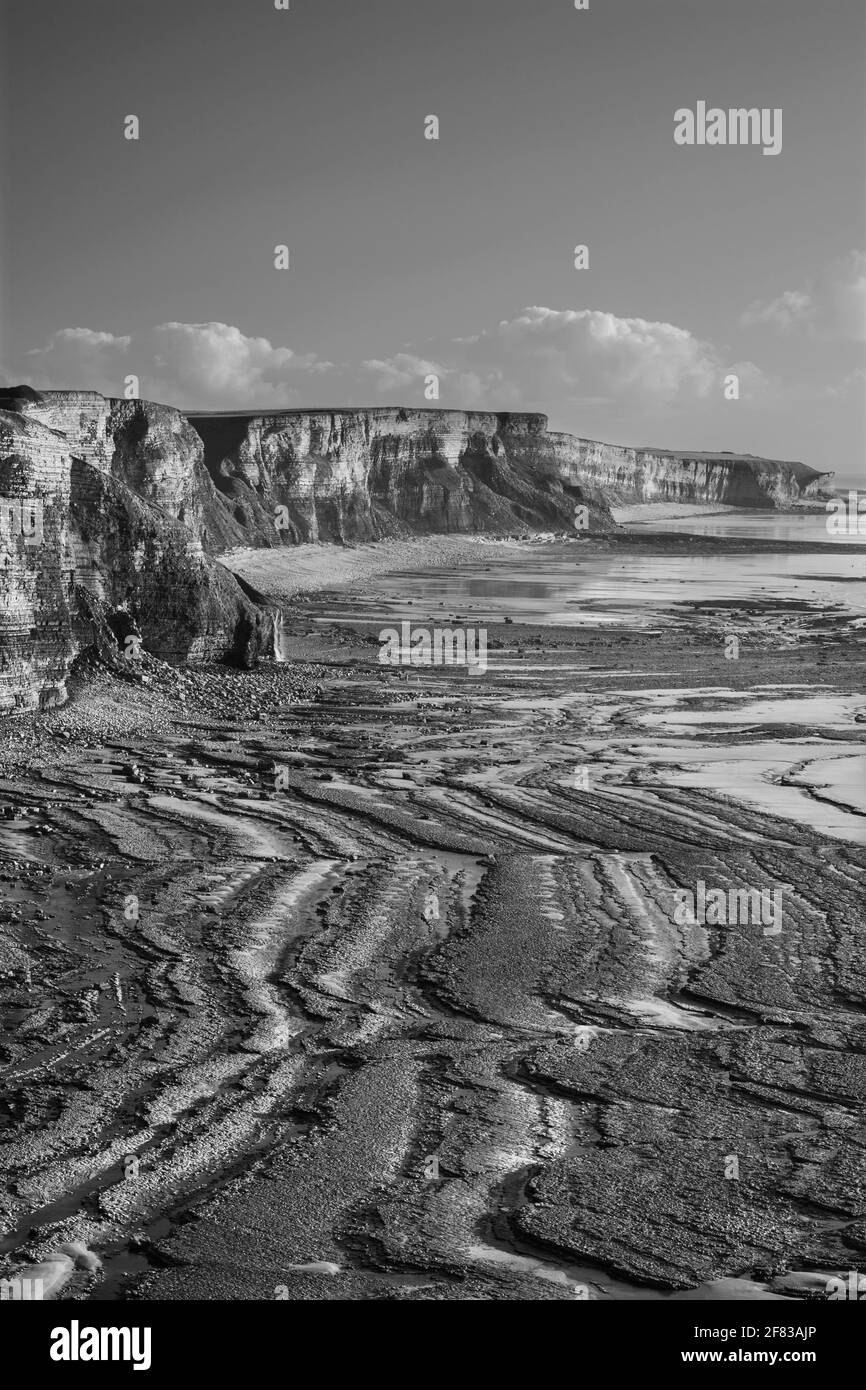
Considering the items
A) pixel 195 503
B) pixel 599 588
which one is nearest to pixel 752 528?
pixel 599 588

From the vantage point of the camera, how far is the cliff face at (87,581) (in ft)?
87.9

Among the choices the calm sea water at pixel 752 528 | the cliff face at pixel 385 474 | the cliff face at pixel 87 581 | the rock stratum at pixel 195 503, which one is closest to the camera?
the cliff face at pixel 87 581

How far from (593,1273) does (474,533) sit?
377ft

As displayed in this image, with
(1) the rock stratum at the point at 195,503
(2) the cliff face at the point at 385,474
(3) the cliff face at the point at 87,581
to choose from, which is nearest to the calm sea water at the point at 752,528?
(2) the cliff face at the point at 385,474

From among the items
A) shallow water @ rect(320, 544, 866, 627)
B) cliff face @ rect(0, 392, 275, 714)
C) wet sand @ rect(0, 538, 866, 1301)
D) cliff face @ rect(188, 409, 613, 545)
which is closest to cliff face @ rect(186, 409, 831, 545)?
cliff face @ rect(188, 409, 613, 545)

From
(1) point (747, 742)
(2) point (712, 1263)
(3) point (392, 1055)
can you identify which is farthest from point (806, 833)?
(2) point (712, 1263)

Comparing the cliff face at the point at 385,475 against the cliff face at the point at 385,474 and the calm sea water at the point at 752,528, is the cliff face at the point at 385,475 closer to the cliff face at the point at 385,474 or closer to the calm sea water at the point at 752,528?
the cliff face at the point at 385,474

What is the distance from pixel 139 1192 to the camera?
1002 centimetres

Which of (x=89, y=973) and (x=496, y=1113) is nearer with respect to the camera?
(x=496, y=1113)

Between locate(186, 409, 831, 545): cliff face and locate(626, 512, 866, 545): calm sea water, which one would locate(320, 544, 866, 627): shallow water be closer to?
locate(186, 409, 831, 545): cliff face

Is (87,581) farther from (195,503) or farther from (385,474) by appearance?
(385,474)

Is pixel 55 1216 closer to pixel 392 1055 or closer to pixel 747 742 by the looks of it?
pixel 392 1055

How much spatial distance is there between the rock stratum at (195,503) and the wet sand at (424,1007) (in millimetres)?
2501

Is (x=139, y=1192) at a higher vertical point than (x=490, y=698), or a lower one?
lower
